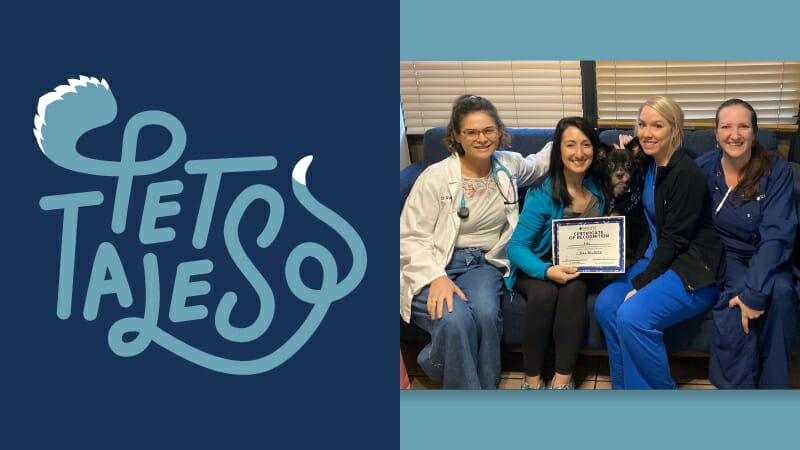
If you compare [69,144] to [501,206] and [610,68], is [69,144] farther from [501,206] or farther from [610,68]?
[610,68]

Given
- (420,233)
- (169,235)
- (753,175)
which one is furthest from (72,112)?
(753,175)

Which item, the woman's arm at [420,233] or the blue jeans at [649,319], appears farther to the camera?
the woman's arm at [420,233]

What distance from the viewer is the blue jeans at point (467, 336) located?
452 centimetres

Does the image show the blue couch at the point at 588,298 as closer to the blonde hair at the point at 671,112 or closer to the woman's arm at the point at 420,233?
the woman's arm at the point at 420,233

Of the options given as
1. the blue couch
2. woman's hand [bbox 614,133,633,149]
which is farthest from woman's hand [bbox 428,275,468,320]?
woman's hand [bbox 614,133,633,149]

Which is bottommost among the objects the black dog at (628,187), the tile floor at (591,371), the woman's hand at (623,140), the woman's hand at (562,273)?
the tile floor at (591,371)

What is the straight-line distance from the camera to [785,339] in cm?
446

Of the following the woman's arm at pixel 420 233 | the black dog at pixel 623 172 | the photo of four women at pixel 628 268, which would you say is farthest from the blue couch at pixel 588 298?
the black dog at pixel 623 172

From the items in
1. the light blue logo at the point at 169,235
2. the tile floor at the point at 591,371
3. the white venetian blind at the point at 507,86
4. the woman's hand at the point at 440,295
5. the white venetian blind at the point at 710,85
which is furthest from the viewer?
the white venetian blind at the point at 507,86

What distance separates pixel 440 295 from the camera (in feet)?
15.0

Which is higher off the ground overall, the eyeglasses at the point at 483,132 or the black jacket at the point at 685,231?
the eyeglasses at the point at 483,132

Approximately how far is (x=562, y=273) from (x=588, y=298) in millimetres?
148

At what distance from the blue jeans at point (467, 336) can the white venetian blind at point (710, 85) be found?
0.98 metres

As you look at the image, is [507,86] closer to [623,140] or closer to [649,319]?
[623,140]
